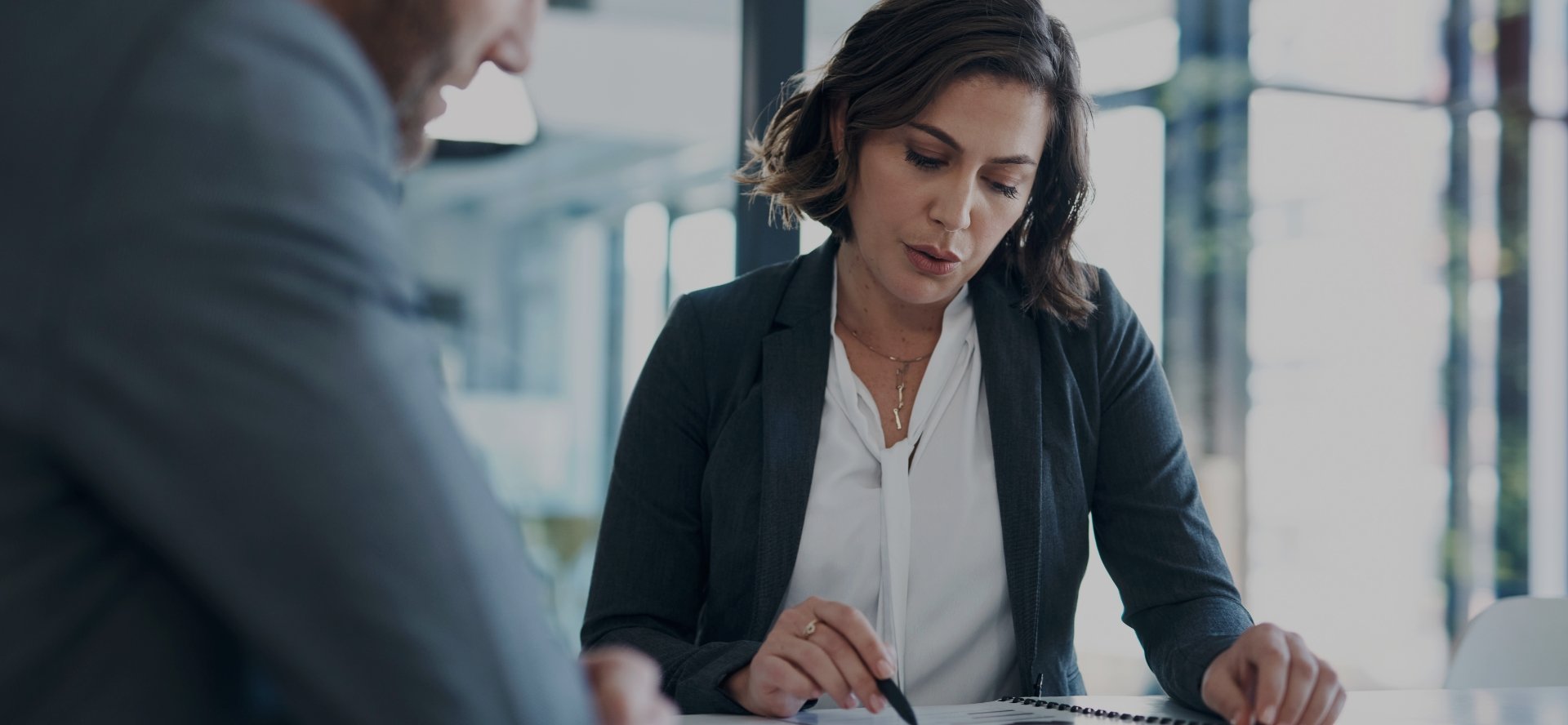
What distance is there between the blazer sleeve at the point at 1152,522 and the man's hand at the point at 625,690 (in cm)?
90

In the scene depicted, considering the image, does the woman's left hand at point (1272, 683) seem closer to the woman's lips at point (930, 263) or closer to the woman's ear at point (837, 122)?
the woman's lips at point (930, 263)

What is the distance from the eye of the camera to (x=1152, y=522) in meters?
1.66

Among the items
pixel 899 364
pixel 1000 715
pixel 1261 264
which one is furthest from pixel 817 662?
pixel 1261 264

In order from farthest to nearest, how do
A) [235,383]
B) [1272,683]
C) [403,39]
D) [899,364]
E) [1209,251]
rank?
[1209,251] < [899,364] < [1272,683] < [403,39] < [235,383]

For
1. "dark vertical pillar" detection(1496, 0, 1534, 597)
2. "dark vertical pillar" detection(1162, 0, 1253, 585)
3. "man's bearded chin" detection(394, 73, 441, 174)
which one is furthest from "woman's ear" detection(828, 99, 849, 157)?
"dark vertical pillar" detection(1496, 0, 1534, 597)

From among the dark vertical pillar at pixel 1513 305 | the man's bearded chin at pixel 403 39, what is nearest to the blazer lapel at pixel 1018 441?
the man's bearded chin at pixel 403 39

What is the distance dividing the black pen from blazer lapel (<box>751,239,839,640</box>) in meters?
0.45

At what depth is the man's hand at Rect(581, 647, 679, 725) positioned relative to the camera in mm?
681

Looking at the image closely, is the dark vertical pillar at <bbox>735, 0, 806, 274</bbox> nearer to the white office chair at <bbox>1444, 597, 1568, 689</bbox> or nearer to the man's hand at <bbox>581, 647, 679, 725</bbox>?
the white office chair at <bbox>1444, 597, 1568, 689</bbox>

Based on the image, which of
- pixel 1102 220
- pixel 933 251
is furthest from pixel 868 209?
pixel 1102 220

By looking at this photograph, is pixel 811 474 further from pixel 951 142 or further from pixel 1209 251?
pixel 1209 251

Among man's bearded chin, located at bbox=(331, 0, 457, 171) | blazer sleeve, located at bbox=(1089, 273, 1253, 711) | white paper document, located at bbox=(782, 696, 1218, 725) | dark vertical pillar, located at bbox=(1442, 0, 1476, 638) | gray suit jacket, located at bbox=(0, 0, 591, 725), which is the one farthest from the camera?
dark vertical pillar, located at bbox=(1442, 0, 1476, 638)

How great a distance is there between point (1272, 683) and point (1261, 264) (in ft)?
9.49

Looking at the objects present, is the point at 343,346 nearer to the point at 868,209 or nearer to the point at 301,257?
the point at 301,257
